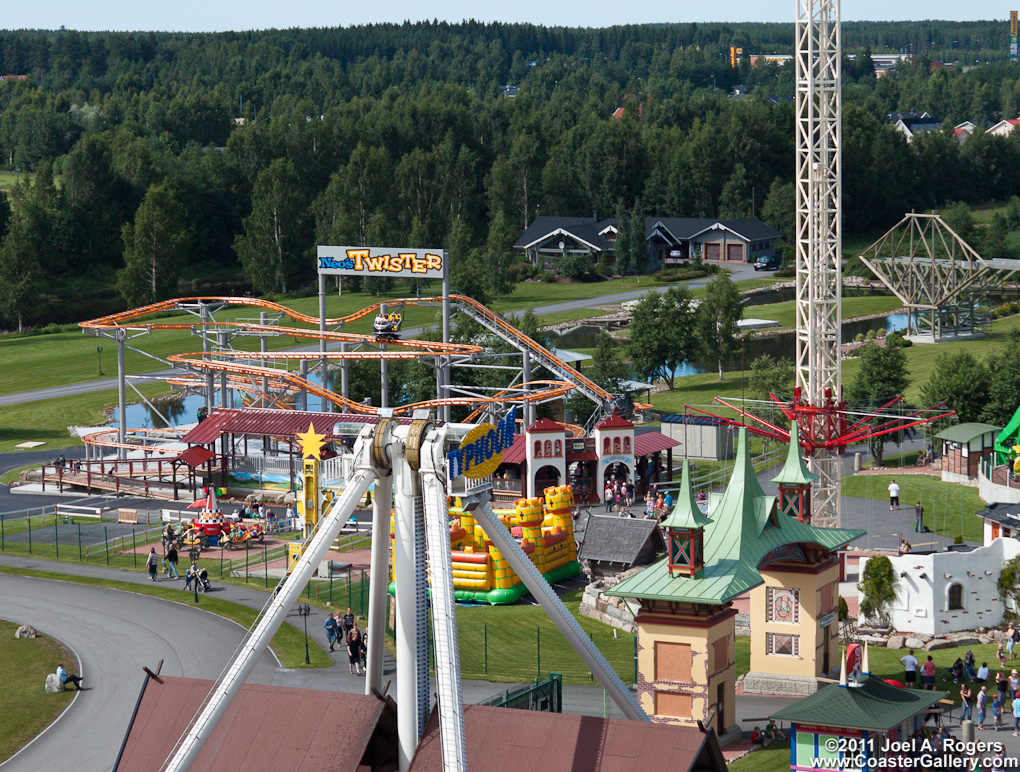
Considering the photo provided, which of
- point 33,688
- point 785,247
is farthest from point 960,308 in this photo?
point 33,688

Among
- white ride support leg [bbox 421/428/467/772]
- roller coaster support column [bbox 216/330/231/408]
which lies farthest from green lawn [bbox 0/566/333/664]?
roller coaster support column [bbox 216/330/231/408]

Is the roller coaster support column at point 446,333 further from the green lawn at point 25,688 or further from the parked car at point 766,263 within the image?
the parked car at point 766,263

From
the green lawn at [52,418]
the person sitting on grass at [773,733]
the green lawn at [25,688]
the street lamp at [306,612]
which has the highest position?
the green lawn at [52,418]

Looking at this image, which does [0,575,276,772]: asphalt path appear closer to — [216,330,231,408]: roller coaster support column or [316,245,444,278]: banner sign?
[216,330,231,408]: roller coaster support column

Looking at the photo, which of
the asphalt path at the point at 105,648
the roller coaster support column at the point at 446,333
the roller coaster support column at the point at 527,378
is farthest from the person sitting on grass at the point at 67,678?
the roller coaster support column at the point at 527,378

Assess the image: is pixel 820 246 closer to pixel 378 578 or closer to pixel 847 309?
pixel 378 578

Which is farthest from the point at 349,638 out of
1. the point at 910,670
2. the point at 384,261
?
the point at 384,261

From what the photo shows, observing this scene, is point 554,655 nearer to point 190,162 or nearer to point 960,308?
point 960,308
